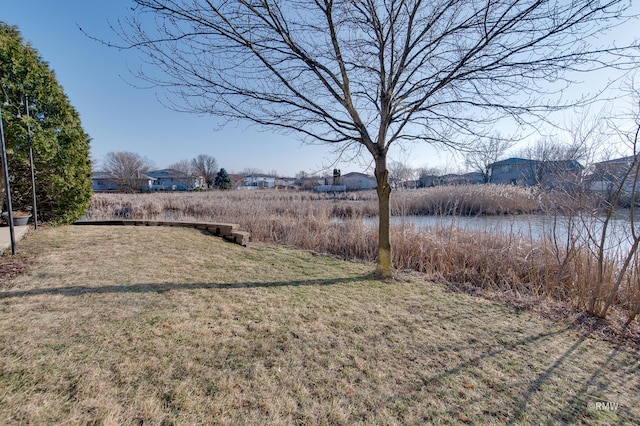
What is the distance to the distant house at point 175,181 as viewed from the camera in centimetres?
5010

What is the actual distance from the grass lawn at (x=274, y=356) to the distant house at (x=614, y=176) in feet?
5.63

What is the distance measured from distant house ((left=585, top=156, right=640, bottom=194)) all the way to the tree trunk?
238 centimetres

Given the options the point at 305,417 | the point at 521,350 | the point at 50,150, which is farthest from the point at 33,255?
the point at 521,350

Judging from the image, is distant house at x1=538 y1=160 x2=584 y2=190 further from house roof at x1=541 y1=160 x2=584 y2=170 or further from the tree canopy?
the tree canopy

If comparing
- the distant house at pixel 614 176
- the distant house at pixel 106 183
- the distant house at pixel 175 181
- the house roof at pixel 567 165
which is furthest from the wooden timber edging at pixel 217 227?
the distant house at pixel 175 181

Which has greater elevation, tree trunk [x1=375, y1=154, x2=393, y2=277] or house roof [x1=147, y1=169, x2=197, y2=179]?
house roof [x1=147, y1=169, x2=197, y2=179]

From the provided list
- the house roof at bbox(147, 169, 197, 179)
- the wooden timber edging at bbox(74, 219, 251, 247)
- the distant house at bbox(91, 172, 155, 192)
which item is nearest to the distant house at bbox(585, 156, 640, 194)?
the wooden timber edging at bbox(74, 219, 251, 247)

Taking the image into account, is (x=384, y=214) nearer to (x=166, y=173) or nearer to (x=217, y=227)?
(x=217, y=227)

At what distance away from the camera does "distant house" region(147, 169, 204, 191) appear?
50.1m

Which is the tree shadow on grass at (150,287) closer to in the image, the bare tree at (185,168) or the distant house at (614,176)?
the distant house at (614,176)

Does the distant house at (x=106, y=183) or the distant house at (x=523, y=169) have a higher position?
the distant house at (x=106, y=183)

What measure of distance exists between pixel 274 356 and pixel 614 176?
405 cm

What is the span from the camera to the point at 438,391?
163 cm

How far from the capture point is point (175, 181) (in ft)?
177
